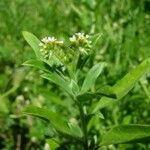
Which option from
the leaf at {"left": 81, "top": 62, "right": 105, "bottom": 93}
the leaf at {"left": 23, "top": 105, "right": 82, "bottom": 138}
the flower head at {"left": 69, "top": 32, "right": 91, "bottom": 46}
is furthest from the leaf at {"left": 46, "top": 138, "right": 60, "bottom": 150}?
the flower head at {"left": 69, "top": 32, "right": 91, "bottom": 46}

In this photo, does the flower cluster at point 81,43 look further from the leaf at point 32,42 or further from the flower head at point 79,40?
the leaf at point 32,42

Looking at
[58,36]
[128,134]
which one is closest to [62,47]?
[128,134]

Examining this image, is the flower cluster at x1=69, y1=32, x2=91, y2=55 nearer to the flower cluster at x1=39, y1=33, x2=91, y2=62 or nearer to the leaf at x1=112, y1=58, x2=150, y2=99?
the flower cluster at x1=39, y1=33, x2=91, y2=62

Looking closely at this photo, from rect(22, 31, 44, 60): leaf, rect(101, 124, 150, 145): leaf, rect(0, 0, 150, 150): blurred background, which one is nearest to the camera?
rect(101, 124, 150, 145): leaf

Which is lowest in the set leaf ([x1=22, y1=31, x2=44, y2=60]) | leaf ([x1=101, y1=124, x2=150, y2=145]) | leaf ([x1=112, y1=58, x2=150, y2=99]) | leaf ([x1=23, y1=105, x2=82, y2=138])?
leaf ([x1=101, y1=124, x2=150, y2=145])

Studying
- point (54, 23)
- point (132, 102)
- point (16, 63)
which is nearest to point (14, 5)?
point (54, 23)

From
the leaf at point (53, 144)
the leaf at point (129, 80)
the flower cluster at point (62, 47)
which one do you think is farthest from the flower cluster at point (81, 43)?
the leaf at point (53, 144)

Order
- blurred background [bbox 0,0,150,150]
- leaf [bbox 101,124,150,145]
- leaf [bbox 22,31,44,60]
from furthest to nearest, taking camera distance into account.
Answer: blurred background [bbox 0,0,150,150] → leaf [bbox 22,31,44,60] → leaf [bbox 101,124,150,145]

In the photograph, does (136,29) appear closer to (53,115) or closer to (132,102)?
(132,102)
